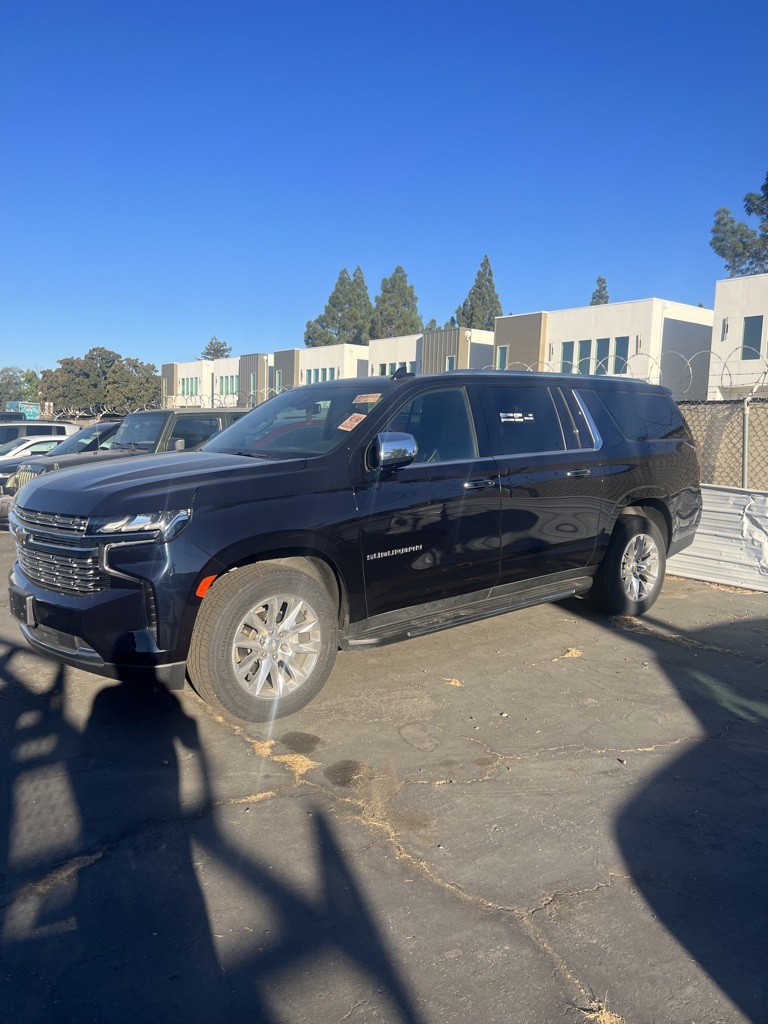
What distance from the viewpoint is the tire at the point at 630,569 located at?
6453mm

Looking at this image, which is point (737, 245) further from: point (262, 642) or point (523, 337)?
point (262, 642)

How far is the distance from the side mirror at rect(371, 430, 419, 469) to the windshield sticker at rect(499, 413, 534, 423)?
1082 mm

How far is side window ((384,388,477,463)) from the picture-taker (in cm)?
514

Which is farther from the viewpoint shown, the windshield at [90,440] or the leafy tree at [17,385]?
the leafy tree at [17,385]

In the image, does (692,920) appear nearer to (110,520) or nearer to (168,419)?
(110,520)

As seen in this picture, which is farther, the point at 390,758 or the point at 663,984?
the point at 390,758

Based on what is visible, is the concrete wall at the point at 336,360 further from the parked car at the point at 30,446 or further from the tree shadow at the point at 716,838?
the tree shadow at the point at 716,838

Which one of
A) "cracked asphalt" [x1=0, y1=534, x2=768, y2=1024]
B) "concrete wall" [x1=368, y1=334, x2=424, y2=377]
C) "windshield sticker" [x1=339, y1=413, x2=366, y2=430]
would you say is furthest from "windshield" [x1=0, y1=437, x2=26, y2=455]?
"concrete wall" [x1=368, y1=334, x2=424, y2=377]

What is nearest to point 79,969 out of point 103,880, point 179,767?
point 103,880

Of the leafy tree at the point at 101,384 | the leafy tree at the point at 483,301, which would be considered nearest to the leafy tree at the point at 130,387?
the leafy tree at the point at 101,384

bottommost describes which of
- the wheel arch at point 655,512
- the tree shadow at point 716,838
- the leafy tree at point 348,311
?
the tree shadow at point 716,838

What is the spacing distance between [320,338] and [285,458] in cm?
7882

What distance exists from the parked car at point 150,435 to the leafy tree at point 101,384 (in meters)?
45.0

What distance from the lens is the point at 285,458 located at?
4.86 meters
